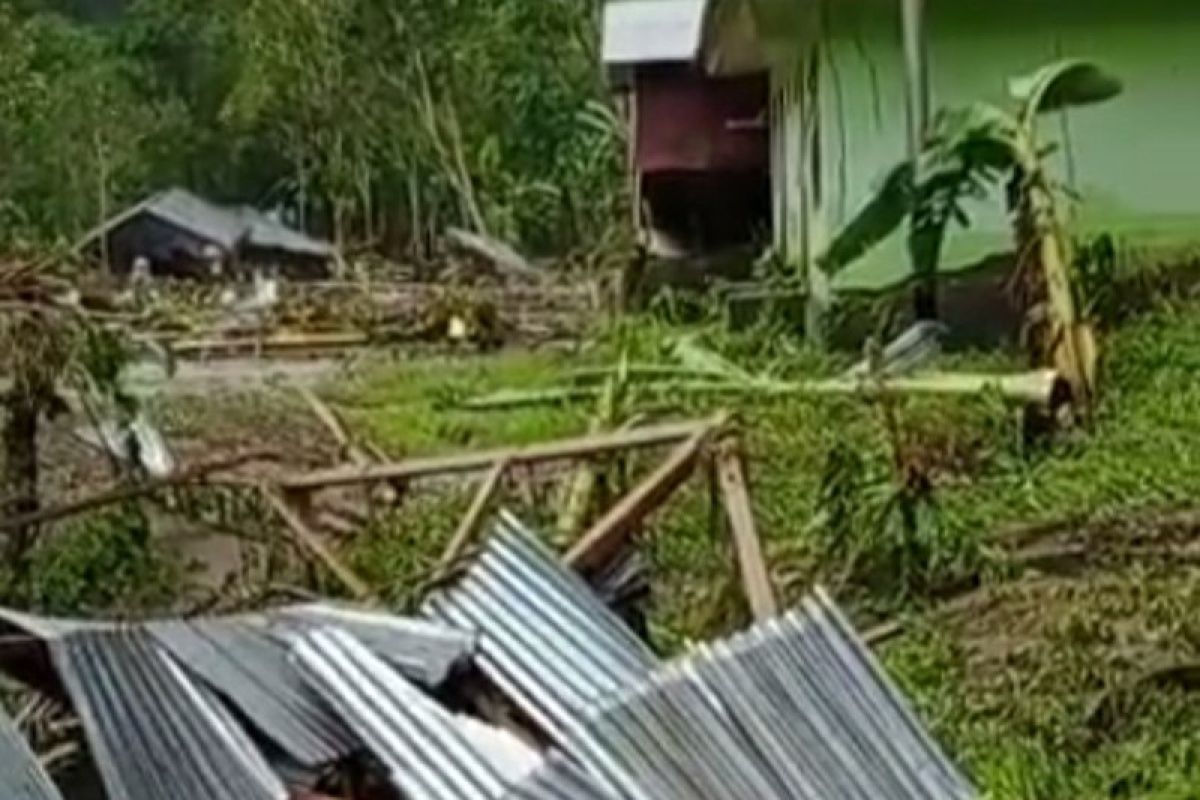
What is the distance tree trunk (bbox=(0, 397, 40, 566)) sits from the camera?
9156 mm

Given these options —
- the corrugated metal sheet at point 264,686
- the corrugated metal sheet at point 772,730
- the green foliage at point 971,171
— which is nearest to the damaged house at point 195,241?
the green foliage at point 971,171

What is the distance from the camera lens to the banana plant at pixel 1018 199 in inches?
469

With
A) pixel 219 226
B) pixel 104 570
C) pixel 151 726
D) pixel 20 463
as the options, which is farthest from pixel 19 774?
pixel 219 226

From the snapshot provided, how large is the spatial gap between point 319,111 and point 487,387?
2439 centimetres

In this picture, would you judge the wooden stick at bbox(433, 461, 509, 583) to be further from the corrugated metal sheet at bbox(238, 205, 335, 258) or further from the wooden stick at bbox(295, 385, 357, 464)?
the corrugated metal sheet at bbox(238, 205, 335, 258)

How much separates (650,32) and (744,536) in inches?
679

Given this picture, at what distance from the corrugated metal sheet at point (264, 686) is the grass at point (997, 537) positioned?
1763mm

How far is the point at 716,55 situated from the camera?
2047cm

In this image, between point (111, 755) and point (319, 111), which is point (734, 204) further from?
point (111, 755)

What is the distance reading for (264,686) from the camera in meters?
6.18

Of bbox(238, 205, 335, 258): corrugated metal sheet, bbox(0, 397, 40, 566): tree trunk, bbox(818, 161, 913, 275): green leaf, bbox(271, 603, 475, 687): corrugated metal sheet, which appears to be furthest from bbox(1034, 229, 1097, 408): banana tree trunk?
bbox(238, 205, 335, 258): corrugated metal sheet

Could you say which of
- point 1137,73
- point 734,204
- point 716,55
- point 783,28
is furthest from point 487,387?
point 734,204

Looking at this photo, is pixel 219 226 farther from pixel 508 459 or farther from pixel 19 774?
pixel 19 774

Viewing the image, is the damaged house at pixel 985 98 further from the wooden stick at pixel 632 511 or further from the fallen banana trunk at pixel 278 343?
the wooden stick at pixel 632 511
